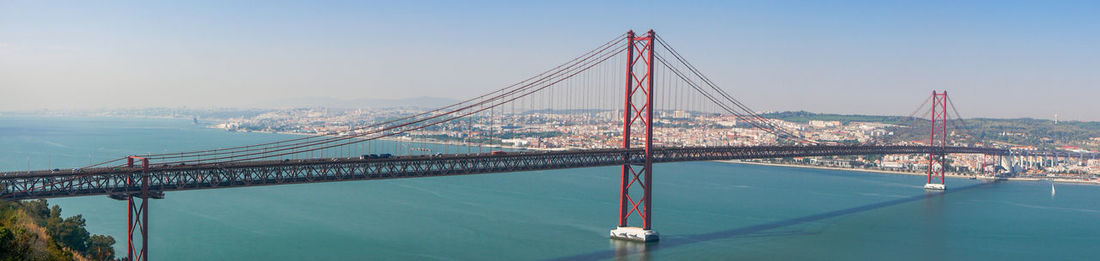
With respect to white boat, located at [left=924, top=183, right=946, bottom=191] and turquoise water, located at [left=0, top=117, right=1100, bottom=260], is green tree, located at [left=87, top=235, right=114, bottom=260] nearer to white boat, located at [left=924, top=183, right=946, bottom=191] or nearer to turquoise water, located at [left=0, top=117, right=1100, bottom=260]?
turquoise water, located at [left=0, top=117, right=1100, bottom=260]

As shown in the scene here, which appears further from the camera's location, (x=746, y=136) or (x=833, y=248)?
(x=746, y=136)

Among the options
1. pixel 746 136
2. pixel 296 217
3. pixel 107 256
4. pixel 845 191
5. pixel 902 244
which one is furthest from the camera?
pixel 746 136

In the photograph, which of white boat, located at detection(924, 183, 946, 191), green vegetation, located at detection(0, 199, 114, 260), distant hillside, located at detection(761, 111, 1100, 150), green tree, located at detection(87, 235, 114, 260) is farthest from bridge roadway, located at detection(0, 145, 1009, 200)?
distant hillside, located at detection(761, 111, 1100, 150)

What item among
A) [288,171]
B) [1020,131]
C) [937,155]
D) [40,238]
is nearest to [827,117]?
[1020,131]

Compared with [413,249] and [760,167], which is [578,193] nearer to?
[413,249]

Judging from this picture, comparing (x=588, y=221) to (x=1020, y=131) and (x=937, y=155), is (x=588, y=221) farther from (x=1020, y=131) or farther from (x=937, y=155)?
(x=1020, y=131)

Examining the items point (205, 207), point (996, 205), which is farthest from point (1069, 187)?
point (205, 207)

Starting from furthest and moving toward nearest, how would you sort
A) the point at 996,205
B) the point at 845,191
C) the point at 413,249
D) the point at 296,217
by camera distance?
1. the point at 845,191
2. the point at 996,205
3. the point at 296,217
4. the point at 413,249
